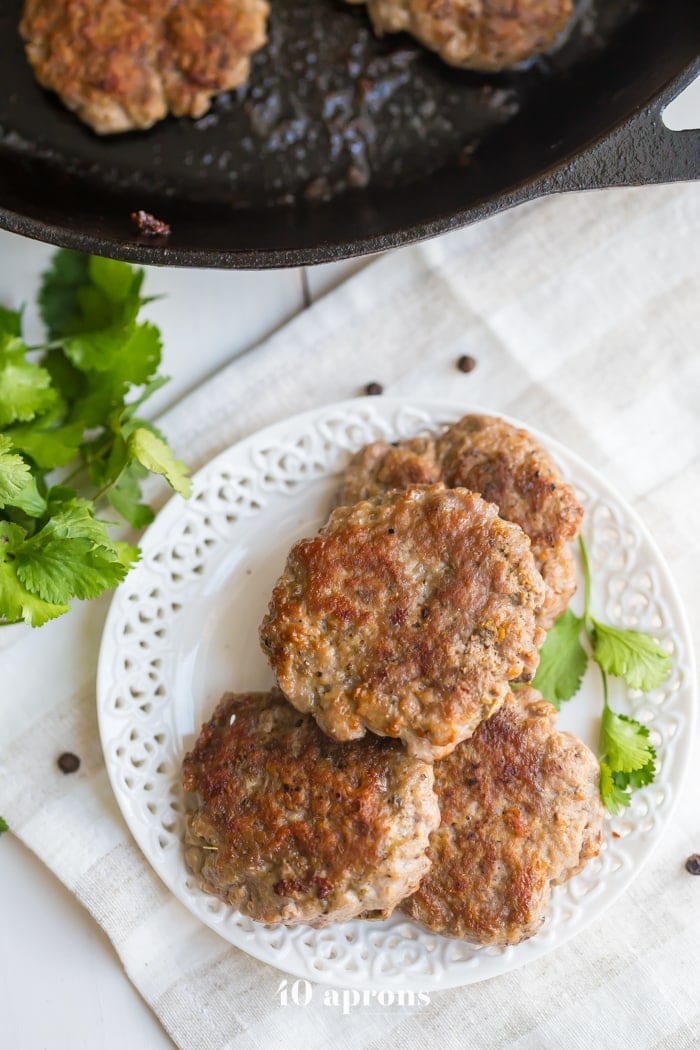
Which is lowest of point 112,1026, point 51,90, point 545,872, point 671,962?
point 671,962

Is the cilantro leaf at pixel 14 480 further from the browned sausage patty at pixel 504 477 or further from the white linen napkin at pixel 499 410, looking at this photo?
the browned sausage patty at pixel 504 477

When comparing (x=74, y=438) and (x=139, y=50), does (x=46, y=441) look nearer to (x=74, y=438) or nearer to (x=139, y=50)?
(x=74, y=438)

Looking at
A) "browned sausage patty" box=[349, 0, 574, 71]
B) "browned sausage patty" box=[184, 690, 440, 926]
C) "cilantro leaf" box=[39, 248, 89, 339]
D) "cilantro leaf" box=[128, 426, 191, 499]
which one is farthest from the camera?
"cilantro leaf" box=[39, 248, 89, 339]

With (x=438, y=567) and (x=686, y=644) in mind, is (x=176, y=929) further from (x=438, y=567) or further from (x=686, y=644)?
(x=686, y=644)

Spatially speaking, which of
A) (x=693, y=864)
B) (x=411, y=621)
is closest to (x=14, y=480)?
(x=411, y=621)

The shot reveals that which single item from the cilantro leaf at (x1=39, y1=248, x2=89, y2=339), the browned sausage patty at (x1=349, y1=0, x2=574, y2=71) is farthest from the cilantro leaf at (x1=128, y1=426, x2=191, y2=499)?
the browned sausage patty at (x1=349, y1=0, x2=574, y2=71)

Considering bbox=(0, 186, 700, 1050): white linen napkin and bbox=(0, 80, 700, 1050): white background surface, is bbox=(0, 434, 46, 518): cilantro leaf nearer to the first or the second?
bbox=(0, 186, 700, 1050): white linen napkin

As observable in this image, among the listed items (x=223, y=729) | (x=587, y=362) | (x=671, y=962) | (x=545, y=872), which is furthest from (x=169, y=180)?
(x=671, y=962)
